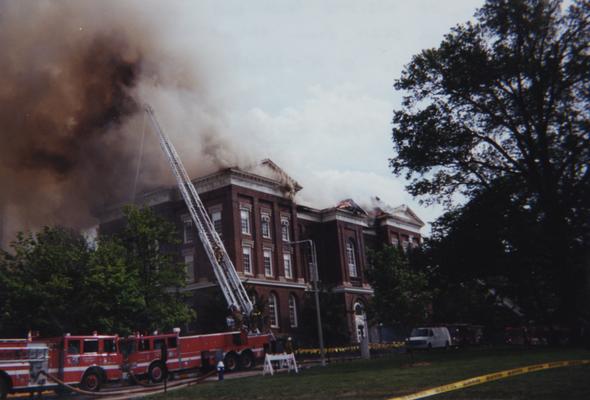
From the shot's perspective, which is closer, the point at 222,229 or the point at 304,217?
the point at 222,229

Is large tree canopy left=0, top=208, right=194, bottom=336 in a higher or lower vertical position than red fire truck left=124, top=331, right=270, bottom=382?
higher

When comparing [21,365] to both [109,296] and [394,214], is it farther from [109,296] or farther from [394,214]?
[394,214]

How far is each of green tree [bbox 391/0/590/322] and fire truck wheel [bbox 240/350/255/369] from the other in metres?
13.9

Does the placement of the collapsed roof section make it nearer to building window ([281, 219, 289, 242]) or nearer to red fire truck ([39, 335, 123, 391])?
building window ([281, 219, 289, 242])

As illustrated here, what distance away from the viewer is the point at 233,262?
47.2 meters

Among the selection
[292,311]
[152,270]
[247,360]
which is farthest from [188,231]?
[247,360]

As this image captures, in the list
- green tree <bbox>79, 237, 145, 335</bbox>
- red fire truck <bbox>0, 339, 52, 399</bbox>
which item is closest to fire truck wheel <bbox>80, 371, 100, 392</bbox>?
red fire truck <bbox>0, 339, 52, 399</bbox>

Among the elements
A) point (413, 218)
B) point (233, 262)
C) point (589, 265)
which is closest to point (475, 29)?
point (589, 265)

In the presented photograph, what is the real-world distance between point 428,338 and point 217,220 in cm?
1996

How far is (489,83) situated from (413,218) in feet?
149

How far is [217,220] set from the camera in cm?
4950

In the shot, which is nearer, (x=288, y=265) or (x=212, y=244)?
(x=212, y=244)

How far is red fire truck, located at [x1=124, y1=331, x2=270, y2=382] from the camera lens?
2737 cm

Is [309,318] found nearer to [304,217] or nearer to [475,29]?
[304,217]
